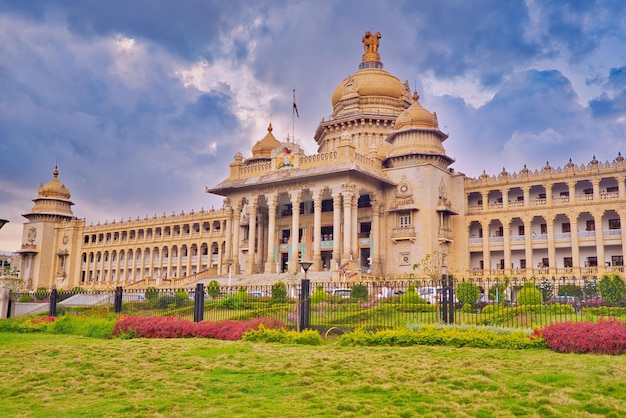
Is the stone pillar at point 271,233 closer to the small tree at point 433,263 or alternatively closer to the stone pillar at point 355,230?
the stone pillar at point 355,230

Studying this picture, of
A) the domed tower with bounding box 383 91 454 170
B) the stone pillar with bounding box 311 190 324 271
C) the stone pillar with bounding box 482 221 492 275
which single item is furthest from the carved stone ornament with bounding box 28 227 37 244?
the stone pillar with bounding box 482 221 492 275

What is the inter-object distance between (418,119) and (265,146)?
17.0 metres

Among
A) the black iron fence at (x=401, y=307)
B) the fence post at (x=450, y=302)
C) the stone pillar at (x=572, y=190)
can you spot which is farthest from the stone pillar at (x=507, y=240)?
the fence post at (x=450, y=302)

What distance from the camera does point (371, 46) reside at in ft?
187

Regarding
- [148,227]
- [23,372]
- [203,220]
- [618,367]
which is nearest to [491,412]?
[618,367]

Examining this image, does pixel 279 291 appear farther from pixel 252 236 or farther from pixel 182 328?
pixel 252 236

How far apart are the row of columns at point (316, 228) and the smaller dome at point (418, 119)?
6061 millimetres

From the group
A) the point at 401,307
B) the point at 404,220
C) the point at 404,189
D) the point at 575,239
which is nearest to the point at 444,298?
the point at 401,307

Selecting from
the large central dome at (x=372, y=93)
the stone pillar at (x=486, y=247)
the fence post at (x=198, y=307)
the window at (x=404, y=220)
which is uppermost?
the large central dome at (x=372, y=93)

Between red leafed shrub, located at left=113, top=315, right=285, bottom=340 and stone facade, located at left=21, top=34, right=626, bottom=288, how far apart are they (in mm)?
20911

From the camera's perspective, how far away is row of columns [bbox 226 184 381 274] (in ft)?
135

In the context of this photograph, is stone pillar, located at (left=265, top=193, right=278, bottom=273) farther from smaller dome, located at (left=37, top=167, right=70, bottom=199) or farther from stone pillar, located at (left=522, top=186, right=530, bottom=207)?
smaller dome, located at (left=37, top=167, right=70, bottom=199)

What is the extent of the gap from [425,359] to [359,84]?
43552mm

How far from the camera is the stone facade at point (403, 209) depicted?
136 feet
